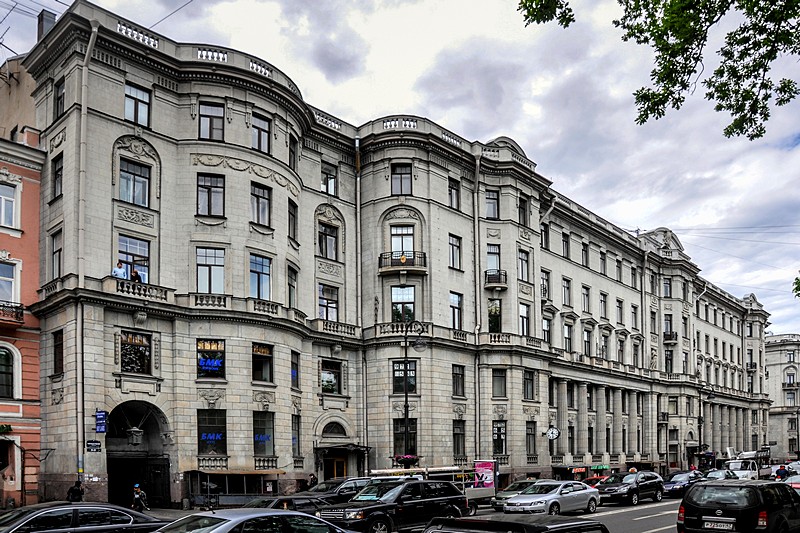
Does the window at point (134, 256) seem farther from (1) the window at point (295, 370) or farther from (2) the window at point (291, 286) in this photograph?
(1) the window at point (295, 370)

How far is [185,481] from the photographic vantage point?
33188 mm

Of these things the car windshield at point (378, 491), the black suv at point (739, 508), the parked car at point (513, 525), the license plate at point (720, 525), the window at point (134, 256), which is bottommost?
the car windshield at point (378, 491)

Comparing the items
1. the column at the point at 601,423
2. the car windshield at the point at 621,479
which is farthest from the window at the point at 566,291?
the car windshield at the point at 621,479

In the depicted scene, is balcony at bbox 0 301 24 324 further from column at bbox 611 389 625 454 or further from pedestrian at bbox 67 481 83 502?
column at bbox 611 389 625 454

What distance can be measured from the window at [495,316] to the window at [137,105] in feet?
74.5

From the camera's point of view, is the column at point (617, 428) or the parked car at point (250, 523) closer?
the parked car at point (250, 523)

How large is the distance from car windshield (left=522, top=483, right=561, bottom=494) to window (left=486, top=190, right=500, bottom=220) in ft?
70.1

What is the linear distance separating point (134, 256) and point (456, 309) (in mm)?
19391

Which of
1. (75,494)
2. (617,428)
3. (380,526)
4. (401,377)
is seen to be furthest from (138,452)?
(617,428)

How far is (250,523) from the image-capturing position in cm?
1227

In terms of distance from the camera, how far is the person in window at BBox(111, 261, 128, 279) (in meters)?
32.7

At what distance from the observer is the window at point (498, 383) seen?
47844 mm

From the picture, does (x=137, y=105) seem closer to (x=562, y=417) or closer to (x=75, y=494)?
(x=75, y=494)

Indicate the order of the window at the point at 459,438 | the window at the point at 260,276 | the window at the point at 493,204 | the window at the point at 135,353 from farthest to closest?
1. the window at the point at 493,204
2. the window at the point at 459,438
3. the window at the point at 260,276
4. the window at the point at 135,353
